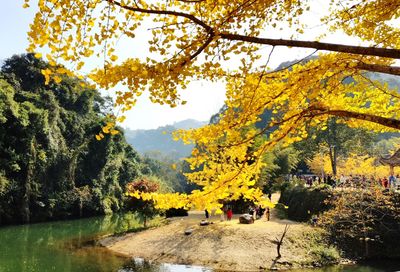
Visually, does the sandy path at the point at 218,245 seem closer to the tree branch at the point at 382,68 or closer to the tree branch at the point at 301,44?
the tree branch at the point at 382,68

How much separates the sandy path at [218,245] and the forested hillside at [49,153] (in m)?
13.9

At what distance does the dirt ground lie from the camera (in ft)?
57.3

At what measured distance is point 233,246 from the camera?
1884 cm

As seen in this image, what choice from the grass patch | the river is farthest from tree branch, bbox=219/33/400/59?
the grass patch

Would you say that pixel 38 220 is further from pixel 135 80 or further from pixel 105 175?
pixel 135 80

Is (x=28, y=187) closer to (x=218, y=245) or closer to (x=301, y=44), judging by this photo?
(x=218, y=245)

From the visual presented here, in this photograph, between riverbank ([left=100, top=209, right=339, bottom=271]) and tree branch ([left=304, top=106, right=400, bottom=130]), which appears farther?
riverbank ([left=100, top=209, right=339, bottom=271])

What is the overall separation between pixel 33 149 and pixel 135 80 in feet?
115

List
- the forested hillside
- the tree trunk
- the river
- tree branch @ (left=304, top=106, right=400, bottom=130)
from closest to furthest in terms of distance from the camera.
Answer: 1. tree branch @ (left=304, top=106, right=400, bottom=130)
2. the river
3. the forested hillside
4. the tree trunk

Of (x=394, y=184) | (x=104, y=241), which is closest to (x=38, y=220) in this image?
(x=104, y=241)

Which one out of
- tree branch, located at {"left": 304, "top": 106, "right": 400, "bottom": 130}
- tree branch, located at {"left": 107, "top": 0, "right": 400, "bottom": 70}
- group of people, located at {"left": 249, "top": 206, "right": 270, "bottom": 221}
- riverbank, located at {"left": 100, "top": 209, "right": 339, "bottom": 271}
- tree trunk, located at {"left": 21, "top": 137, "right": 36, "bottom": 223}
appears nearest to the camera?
tree branch, located at {"left": 107, "top": 0, "right": 400, "bottom": 70}

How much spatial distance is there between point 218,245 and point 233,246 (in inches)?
32.0

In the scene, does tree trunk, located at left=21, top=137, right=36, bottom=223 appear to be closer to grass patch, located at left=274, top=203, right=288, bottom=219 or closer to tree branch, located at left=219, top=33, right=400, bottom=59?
grass patch, located at left=274, top=203, right=288, bottom=219

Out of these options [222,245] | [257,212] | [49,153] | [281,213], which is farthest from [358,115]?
[49,153]
